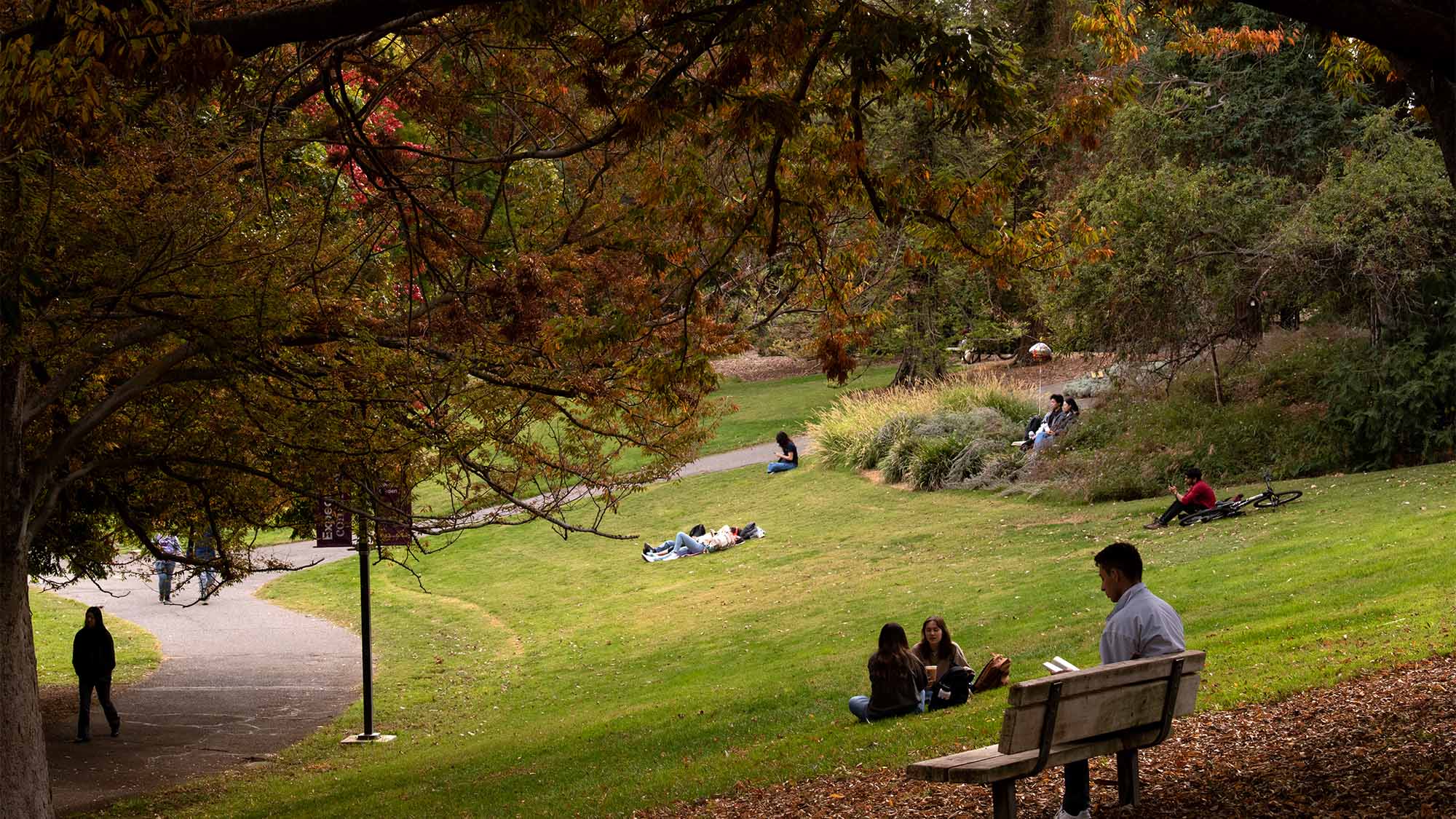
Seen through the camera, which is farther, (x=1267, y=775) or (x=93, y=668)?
(x=93, y=668)

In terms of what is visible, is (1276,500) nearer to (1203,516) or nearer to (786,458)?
(1203,516)

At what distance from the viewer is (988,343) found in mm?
48250

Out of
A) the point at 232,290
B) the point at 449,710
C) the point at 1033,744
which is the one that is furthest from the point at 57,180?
the point at 449,710

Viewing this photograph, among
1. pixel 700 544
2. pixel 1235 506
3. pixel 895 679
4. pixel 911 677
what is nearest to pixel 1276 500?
pixel 1235 506

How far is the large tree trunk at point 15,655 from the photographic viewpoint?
952 centimetres

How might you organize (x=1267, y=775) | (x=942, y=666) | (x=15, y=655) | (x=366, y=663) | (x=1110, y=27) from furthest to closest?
1. (x=366, y=663)
2. (x=942, y=666)
3. (x=1110, y=27)
4. (x=15, y=655)
5. (x=1267, y=775)

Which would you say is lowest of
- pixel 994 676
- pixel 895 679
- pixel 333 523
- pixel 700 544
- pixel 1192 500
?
pixel 994 676

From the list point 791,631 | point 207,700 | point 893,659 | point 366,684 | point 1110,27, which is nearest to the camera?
point 1110,27

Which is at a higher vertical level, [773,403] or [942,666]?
[773,403]

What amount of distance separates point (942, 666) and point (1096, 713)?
5.50m

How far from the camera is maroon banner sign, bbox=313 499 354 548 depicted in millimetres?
12003

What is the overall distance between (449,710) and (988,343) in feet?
111

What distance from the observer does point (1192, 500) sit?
19812mm

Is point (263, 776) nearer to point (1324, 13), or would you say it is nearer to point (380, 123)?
point (380, 123)
